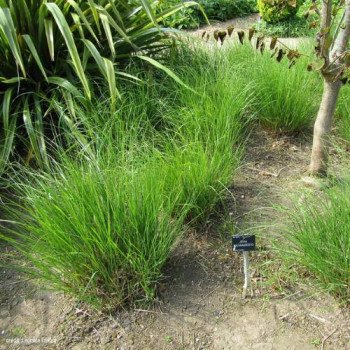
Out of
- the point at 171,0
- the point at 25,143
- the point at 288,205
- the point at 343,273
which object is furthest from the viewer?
the point at 171,0

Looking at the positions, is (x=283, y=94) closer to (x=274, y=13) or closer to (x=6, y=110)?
(x=6, y=110)

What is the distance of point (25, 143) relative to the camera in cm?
282

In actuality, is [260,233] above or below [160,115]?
below

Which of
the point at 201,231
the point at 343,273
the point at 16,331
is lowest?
the point at 16,331

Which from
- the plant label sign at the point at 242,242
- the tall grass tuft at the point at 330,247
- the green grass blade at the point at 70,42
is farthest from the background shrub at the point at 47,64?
the tall grass tuft at the point at 330,247

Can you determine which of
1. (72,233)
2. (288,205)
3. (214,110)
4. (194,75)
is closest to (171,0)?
(194,75)

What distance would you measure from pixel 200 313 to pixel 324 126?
1.35 meters

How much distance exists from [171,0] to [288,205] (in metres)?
4.04

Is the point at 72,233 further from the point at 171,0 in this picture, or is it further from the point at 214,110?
the point at 171,0

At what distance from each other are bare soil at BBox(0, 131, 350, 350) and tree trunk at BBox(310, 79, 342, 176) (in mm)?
560

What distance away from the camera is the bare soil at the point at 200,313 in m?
1.86

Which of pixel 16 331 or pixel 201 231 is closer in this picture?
pixel 16 331

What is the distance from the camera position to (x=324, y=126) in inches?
104

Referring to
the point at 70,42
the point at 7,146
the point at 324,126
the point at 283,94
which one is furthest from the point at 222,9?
the point at 7,146
